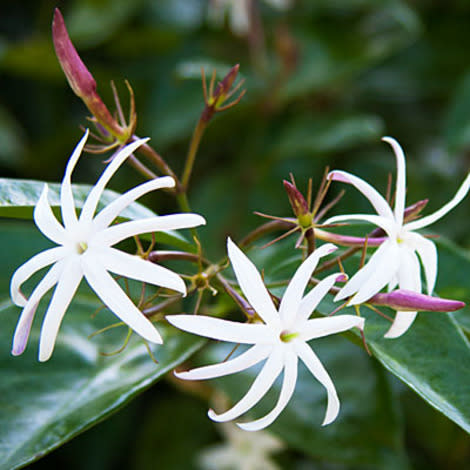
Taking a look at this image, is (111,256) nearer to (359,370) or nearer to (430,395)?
(430,395)

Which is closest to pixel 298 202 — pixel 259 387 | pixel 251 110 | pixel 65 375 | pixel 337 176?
pixel 337 176

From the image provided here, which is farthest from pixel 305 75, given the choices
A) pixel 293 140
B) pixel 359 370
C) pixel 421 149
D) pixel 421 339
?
pixel 421 339

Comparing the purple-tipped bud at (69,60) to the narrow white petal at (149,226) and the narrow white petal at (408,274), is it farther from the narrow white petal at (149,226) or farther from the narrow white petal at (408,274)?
the narrow white petal at (408,274)

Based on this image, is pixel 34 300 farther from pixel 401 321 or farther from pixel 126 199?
pixel 401 321

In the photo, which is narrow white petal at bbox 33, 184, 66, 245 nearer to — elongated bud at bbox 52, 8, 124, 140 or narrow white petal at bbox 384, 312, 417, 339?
elongated bud at bbox 52, 8, 124, 140

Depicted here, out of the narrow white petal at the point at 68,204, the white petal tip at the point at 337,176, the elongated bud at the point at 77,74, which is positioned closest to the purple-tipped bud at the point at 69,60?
the elongated bud at the point at 77,74

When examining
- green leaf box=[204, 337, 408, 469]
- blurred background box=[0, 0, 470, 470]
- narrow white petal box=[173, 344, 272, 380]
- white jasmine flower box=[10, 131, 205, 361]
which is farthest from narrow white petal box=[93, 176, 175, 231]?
blurred background box=[0, 0, 470, 470]

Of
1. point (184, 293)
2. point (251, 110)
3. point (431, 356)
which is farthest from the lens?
point (251, 110)
